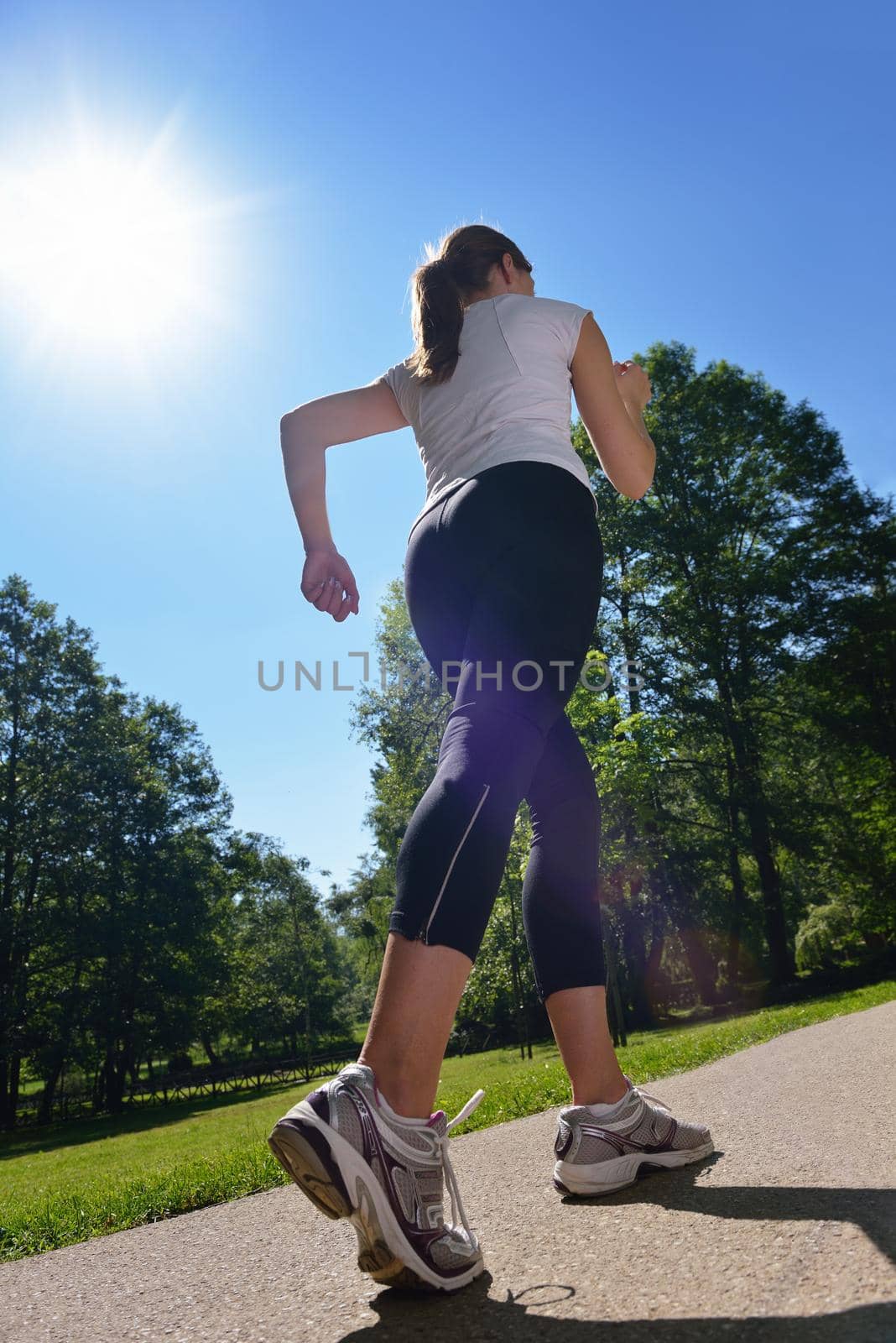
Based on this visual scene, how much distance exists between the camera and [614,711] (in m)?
16.7

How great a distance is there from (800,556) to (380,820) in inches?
640

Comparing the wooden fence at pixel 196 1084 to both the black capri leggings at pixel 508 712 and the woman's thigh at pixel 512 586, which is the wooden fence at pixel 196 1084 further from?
the woman's thigh at pixel 512 586

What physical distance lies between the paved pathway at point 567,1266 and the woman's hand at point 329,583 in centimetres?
129

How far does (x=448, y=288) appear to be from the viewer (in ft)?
7.09

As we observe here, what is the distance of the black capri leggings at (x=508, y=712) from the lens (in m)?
1.50

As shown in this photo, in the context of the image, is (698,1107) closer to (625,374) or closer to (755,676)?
(625,374)

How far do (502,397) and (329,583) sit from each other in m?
0.57

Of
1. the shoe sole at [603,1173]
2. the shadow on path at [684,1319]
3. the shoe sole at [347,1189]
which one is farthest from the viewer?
the shoe sole at [603,1173]

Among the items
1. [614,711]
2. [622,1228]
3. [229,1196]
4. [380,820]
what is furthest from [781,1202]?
[380,820]

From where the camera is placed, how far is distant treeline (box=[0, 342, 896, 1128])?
22.6 meters

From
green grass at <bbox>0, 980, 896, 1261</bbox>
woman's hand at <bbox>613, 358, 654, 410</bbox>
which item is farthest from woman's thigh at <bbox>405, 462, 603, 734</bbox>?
green grass at <bbox>0, 980, 896, 1261</bbox>

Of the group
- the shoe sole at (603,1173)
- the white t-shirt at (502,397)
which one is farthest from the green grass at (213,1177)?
the white t-shirt at (502,397)

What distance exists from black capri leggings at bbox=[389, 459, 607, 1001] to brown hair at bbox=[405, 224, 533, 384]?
1.35 feet

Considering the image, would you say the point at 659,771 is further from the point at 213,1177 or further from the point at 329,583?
the point at 329,583
